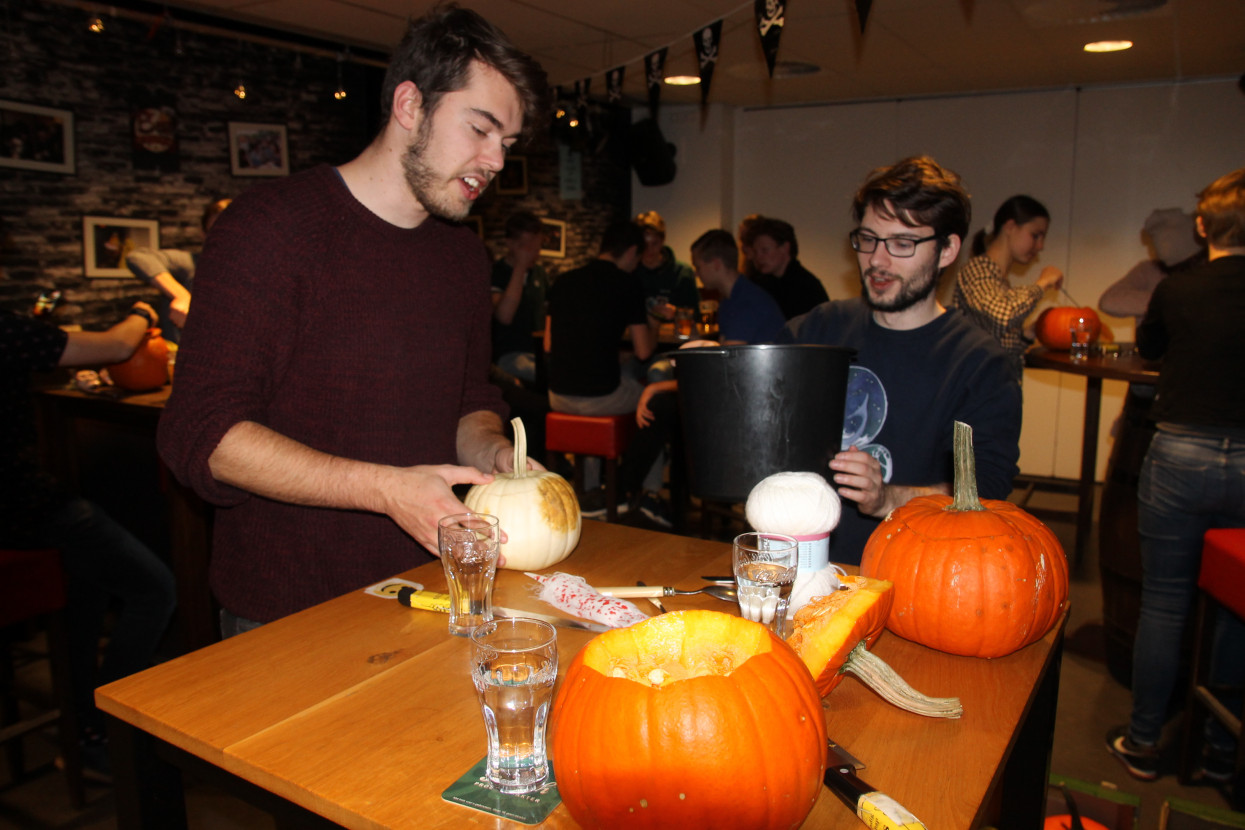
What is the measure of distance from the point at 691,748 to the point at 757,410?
76cm

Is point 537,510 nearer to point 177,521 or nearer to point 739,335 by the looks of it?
point 177,521

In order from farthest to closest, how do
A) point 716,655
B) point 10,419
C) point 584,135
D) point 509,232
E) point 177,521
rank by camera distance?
1. point 584,135
2. point 509,232
3. point 177,521
4. point 10,419
5. point 716,655

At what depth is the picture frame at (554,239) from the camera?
24.6ft

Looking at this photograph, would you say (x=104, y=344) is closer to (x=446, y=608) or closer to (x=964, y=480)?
(x=446, y=608)

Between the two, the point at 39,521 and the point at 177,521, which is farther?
the point at 177,521

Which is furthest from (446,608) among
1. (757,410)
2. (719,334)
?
(719,334)

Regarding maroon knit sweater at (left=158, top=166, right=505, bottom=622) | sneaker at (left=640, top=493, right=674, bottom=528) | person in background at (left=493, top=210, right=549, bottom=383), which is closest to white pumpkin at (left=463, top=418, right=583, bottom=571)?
maroon knit sweater at (left=158, top=166, right=505, bottom=622)

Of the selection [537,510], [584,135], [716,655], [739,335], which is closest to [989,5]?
[739,335]

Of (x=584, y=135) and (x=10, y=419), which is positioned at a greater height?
(x=584, y=135)

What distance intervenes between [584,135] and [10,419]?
4994mm

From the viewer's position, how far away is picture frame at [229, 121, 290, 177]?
5059 mm

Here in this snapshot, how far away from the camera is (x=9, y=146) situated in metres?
4.02

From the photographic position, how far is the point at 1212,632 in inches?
101

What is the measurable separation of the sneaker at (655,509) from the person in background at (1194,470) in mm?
2614
